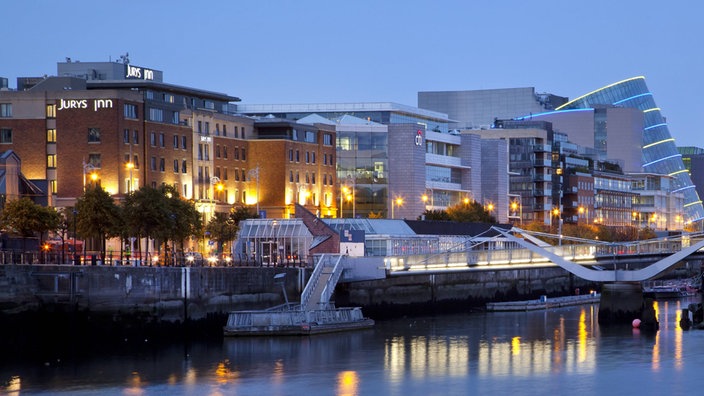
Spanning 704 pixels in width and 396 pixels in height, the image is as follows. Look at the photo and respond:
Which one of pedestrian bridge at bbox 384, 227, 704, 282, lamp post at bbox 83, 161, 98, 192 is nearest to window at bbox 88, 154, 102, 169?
lamp post at bbox 83, 161, 98, 192

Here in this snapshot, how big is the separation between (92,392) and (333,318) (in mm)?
23502

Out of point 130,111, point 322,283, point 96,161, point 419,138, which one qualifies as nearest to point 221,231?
point 96,161

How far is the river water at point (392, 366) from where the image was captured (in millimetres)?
54969

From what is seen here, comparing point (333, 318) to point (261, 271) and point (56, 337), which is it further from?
point (56, 337)

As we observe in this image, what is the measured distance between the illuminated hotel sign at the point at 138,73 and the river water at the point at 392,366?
53.0 meters

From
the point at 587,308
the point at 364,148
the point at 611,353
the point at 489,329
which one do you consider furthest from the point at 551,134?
the point at 611,353

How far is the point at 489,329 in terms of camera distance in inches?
3194

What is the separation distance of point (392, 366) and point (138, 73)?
69.0 meters

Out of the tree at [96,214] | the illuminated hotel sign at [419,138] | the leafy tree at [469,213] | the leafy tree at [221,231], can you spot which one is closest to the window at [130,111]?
the leafy tree at [221,231]

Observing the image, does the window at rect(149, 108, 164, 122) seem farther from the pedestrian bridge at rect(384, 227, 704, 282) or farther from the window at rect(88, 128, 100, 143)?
the pedestrian bridge at rect(384, 227, 704, 282)

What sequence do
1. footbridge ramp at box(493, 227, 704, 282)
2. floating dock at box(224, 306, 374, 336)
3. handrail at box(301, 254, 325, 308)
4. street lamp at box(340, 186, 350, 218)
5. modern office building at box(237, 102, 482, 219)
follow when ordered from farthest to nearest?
modern office building at box(237, 102, 482, 219) → street lamp at box(340, 186, 350, 218) → footbridge ramp at box(493, 227, 704, 282) → handrail at box(301, 254, 325, 308) → floating dock at box(224, 306, 374, 336)

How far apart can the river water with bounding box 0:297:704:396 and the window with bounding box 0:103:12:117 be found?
38028 millimetres

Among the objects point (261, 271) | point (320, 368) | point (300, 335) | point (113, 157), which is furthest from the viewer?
point (113, 157)

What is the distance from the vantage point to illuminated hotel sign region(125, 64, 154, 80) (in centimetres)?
12419
